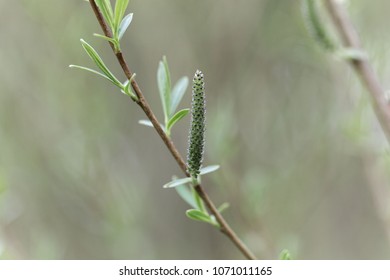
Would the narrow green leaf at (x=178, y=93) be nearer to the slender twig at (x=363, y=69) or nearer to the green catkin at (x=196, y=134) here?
the green catkin at (x=196, y=134)

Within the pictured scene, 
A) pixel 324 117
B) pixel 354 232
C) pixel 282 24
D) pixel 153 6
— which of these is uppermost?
pixel 153 6

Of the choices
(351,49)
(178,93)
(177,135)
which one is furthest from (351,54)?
(177,135)

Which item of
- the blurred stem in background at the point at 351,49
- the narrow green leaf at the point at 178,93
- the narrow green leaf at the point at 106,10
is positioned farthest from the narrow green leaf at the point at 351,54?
the narrow green leaf at the point at 106,10

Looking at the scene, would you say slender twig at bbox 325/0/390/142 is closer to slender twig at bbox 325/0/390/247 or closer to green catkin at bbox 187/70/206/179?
slender twig at bbox 325/0/390/247
